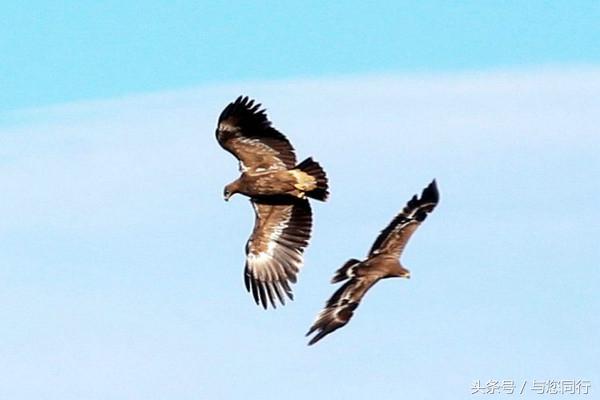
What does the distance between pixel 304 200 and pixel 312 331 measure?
2.37 metres

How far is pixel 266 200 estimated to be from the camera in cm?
4288

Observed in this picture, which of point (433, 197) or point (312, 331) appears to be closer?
point (312, 331)

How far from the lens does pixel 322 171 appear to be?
41.7 m

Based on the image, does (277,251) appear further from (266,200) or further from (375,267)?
(375,267)

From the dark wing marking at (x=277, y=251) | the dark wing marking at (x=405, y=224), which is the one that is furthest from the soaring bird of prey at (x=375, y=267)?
the dark wing marking at (x=277, y=251)

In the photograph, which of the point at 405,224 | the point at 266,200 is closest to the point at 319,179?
the point at 266,200

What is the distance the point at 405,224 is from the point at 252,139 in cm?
275

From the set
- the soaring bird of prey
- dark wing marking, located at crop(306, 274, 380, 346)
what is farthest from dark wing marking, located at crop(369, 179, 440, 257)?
dark wing marking, located at crop(306, 274, 380, 346)

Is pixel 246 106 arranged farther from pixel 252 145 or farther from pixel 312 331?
pixel 312 331

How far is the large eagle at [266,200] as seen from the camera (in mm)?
42625

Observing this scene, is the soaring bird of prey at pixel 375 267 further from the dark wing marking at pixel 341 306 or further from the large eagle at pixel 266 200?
the large eagle at pixel 266 200

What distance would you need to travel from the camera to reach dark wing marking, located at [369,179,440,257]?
141 ft

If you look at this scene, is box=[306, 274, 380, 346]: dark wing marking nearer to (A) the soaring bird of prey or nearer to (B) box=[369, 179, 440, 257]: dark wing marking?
(A) the soaring bird of prey

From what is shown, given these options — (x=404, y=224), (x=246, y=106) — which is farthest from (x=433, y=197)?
(x=246, y=106)
